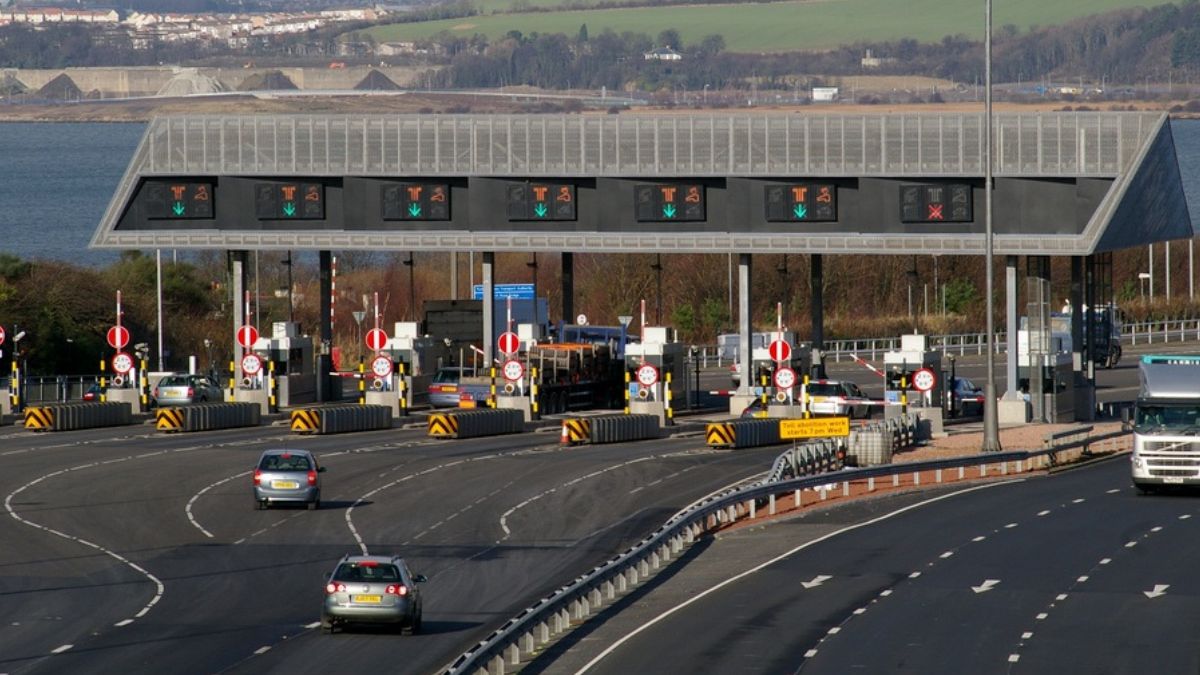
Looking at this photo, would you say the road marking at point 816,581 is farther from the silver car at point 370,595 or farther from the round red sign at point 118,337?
the round red sign at point 118,337

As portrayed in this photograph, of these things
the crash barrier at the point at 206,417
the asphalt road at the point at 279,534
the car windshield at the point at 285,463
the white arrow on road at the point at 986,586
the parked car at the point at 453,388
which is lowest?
the white arrow on road at the point at 986,586

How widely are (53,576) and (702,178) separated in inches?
1485

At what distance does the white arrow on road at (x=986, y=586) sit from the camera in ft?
110

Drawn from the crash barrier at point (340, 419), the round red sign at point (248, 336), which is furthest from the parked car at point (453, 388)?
the round red sign at point (248, 336)

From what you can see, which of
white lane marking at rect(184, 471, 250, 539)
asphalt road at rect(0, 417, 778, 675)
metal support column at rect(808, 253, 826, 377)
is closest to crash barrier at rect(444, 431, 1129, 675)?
asphalt road at rect(0, 417, 778, 675)

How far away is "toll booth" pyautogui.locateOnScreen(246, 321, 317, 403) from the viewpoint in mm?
69062

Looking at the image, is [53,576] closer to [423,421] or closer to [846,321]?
[423,421]

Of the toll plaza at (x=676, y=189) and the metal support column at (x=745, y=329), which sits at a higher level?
the toll plaza at (x=676, y=189)

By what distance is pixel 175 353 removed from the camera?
321 feet

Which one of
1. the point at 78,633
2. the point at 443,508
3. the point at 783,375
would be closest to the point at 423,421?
the point at 783,375

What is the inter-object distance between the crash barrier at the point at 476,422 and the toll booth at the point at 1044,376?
16.4 m

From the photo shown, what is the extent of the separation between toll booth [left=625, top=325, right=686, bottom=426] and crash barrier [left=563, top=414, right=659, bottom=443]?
7.76ft

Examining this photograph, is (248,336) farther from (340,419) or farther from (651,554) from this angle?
(651,554)

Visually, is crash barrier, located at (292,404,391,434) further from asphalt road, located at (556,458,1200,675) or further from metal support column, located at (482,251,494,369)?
asphalt road, located at (556,458,1200,675)
